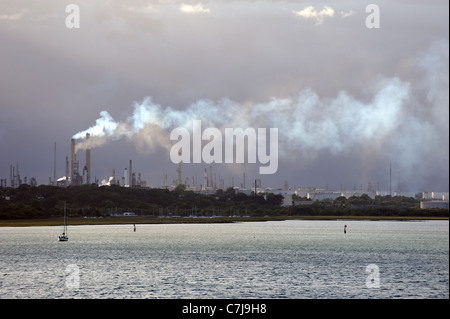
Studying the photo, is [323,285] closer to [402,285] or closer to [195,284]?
[402,285]

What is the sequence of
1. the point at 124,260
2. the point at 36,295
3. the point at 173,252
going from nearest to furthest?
1. the point at 36,295
2. the point at 124,260
3. the point at 173,252

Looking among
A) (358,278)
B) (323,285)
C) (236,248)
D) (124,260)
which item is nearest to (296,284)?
(323,285)

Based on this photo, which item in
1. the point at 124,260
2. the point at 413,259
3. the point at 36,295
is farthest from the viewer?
the point at 413,259

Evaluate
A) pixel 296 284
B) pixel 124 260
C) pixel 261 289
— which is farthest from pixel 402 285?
pixel 124 260

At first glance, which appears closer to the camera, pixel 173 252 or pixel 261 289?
pixel 261 289

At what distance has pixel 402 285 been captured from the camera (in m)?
89.1

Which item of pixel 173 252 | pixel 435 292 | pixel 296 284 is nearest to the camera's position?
pixel 435 292

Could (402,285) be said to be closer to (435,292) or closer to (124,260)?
(435,292)

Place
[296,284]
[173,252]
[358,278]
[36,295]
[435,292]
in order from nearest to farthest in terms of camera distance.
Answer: [36,295], [435,292], [296,284], [358,278], [173,252]
